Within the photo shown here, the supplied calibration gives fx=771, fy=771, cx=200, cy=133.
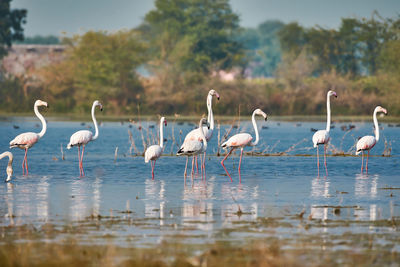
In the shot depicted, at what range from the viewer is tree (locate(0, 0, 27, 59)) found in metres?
70.2

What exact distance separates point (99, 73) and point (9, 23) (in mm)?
11686

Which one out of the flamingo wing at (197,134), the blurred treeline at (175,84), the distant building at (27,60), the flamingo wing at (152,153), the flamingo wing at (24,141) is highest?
the distant building at (27,60)

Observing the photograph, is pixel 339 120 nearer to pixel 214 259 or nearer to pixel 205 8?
pixel 205 8

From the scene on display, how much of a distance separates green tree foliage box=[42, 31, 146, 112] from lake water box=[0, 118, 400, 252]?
3970cm

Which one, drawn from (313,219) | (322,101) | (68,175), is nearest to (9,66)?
(322,101)

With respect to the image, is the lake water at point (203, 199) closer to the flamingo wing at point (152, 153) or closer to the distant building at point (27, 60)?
the flamingo wing at point (152, 153)

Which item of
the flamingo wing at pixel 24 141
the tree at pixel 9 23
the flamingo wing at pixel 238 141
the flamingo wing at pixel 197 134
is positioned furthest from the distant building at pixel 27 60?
the flamingo wing at pixel 238 141

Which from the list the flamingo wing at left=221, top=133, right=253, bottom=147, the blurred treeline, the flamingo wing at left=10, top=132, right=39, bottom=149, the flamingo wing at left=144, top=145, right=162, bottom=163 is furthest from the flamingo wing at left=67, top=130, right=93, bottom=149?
the blurred treeline

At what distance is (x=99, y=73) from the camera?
65.1 m

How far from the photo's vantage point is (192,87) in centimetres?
6291

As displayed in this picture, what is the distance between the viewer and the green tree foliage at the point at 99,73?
6419cm

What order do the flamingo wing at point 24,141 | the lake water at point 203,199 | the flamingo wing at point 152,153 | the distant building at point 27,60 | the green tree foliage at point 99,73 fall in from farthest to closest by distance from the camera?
the distant building at point 27,60, the green tree foliage at point 99,73, the flamingo wing at point 24,141, the flamingo wing at point 152,153, the lake water at point 203,199

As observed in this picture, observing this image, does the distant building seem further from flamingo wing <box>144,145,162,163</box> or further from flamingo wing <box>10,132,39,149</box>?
flamingo wing <box>144,145,162,163</box>

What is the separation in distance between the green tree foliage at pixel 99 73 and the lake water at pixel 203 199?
3970 centimetres
